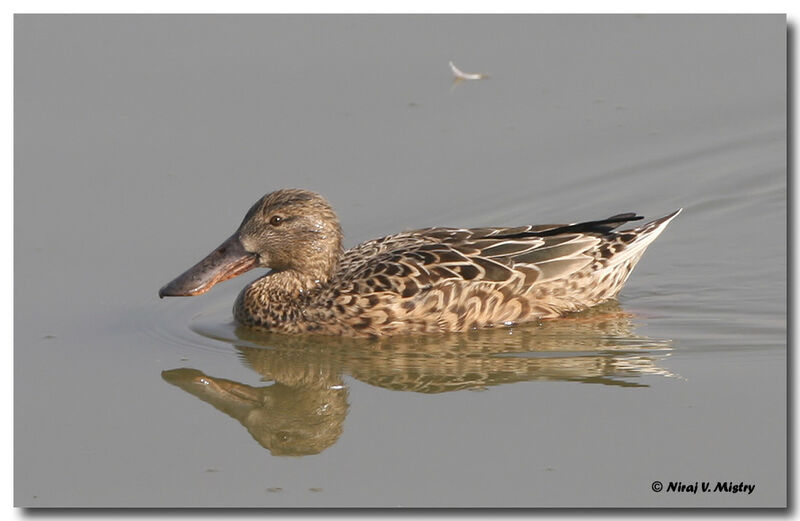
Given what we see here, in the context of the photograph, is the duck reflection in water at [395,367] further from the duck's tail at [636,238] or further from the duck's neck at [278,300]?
the duck's tail at [636,238]

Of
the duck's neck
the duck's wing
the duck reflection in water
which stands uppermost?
the duck's wing

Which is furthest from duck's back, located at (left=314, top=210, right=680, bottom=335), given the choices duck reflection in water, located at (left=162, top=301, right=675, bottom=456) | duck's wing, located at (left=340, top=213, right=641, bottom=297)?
duck reflection in water, located at (left=162, top=301, right=675, bottom=456)

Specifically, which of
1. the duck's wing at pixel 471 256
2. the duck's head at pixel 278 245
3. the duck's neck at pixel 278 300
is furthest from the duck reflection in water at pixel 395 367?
the duck's head at pixel 278 245

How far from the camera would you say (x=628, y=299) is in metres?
11.5

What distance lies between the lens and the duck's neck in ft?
35.8

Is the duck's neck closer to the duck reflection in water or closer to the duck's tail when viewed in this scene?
the duck reflection in water

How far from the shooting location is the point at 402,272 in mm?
10711

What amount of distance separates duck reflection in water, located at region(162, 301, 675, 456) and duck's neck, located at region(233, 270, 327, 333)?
9 cm

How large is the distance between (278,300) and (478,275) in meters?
1.47

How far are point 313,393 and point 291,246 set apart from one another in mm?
1382

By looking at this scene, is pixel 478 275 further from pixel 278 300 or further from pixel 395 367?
pixel 278 300

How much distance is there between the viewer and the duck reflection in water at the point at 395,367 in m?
9.63

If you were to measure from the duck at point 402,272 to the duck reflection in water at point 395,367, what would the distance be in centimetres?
14

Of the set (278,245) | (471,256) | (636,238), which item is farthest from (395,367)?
(636,238)
